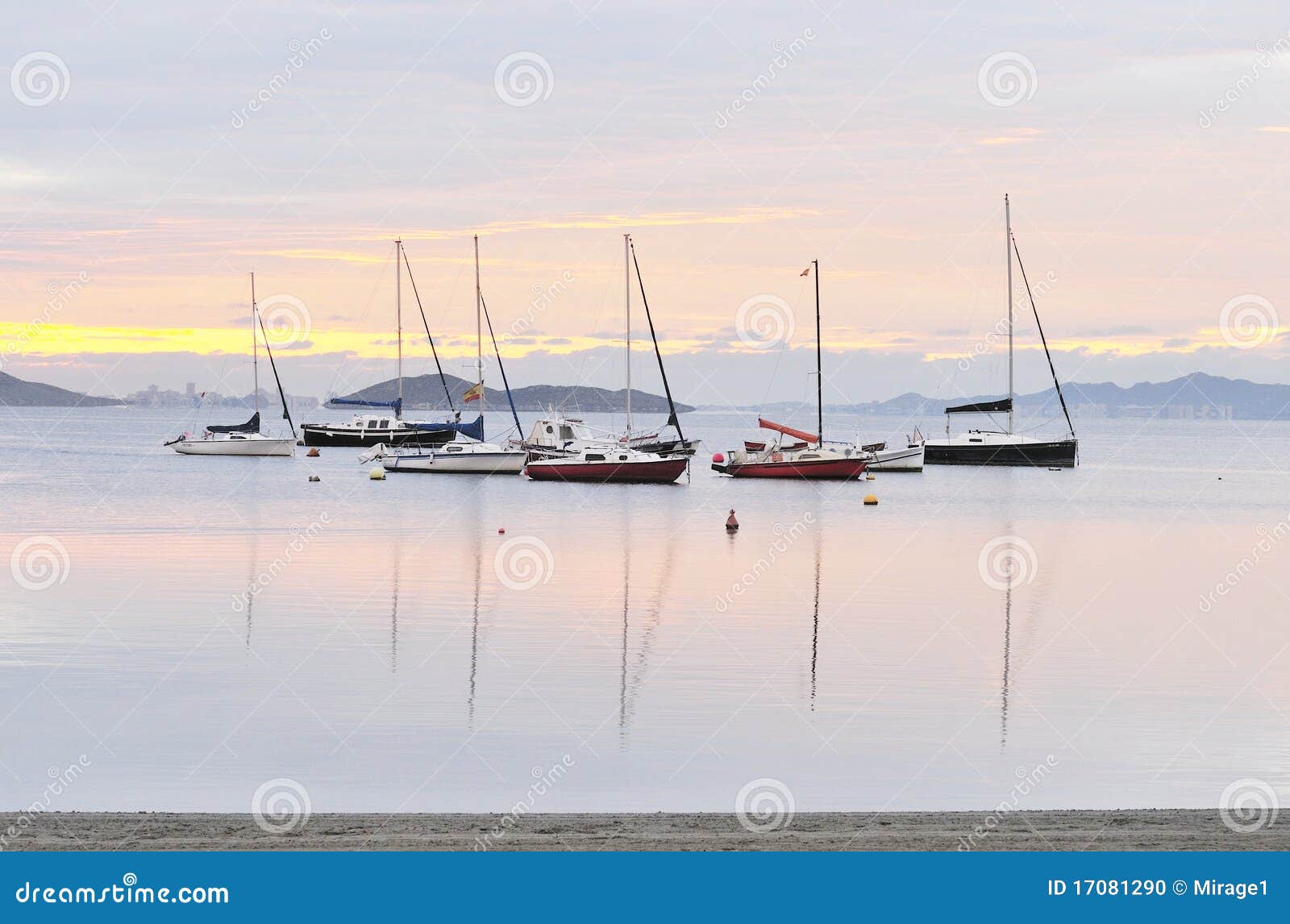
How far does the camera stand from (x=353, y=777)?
17.2 m

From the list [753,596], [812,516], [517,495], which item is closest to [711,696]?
[753,596]

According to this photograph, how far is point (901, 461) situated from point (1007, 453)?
9334 mm

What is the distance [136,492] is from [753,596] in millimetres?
50591

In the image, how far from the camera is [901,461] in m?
Answer: 110

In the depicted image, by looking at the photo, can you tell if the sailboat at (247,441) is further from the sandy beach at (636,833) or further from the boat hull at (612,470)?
the sandy beach at (636,833)

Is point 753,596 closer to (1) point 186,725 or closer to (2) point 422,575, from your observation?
(2) point 422,575

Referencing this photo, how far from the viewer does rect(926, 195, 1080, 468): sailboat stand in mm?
105000

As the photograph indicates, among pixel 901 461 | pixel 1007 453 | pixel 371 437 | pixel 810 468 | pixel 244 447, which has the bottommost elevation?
pixel 810 468

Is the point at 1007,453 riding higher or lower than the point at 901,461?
higher

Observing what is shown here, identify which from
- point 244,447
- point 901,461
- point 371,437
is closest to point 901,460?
point 901,461

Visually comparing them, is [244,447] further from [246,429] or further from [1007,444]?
[1007,444]

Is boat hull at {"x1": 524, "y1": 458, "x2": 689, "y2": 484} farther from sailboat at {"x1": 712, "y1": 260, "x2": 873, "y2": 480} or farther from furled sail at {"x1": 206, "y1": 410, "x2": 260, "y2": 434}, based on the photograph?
furled sail at {"x1": 206, "y1": 410, "x2": 260, "y2": 434}

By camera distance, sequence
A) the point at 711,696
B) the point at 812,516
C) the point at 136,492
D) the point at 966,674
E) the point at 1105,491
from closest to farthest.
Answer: the point at 711,696
the point at 966,674
the point at 812,516
the point at 136,492
the point at 1105,491

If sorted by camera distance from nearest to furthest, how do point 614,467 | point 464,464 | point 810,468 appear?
point 614,467 < point 810,468 < point 464,464
